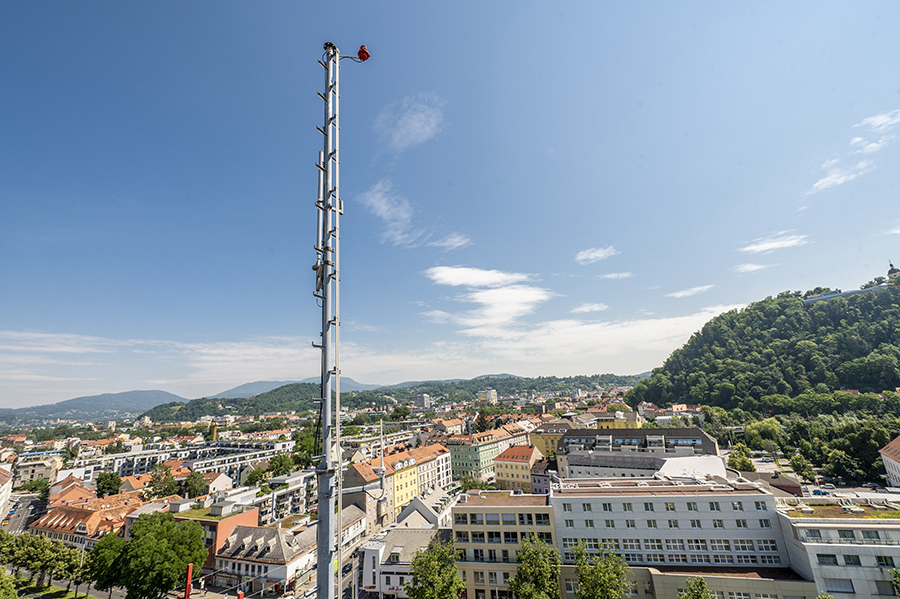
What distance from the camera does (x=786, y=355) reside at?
385 ft

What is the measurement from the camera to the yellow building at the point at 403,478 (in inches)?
2141

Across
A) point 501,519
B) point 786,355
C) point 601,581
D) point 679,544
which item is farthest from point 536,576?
point 786,355

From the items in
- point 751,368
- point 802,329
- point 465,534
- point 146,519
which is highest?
point 802,329

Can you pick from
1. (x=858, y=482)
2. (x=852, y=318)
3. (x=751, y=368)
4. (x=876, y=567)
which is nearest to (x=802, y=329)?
(x=852, y=318)

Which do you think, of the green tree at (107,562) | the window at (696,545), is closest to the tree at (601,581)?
the window at (696,545)

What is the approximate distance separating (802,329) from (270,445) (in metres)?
172

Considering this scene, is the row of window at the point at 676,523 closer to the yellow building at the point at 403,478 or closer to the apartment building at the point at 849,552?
the apartment building at the point at 849,552

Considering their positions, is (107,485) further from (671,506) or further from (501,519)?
(671,506)

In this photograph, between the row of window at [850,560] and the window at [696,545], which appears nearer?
the row of window at [850,560]

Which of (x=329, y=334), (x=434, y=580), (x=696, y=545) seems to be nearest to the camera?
(x=329, y=334)

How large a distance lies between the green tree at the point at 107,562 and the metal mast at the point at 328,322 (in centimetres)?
3608

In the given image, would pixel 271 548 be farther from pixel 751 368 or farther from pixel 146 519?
pixel 751 368

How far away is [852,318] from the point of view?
398 feet

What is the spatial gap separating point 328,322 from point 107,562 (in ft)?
125
